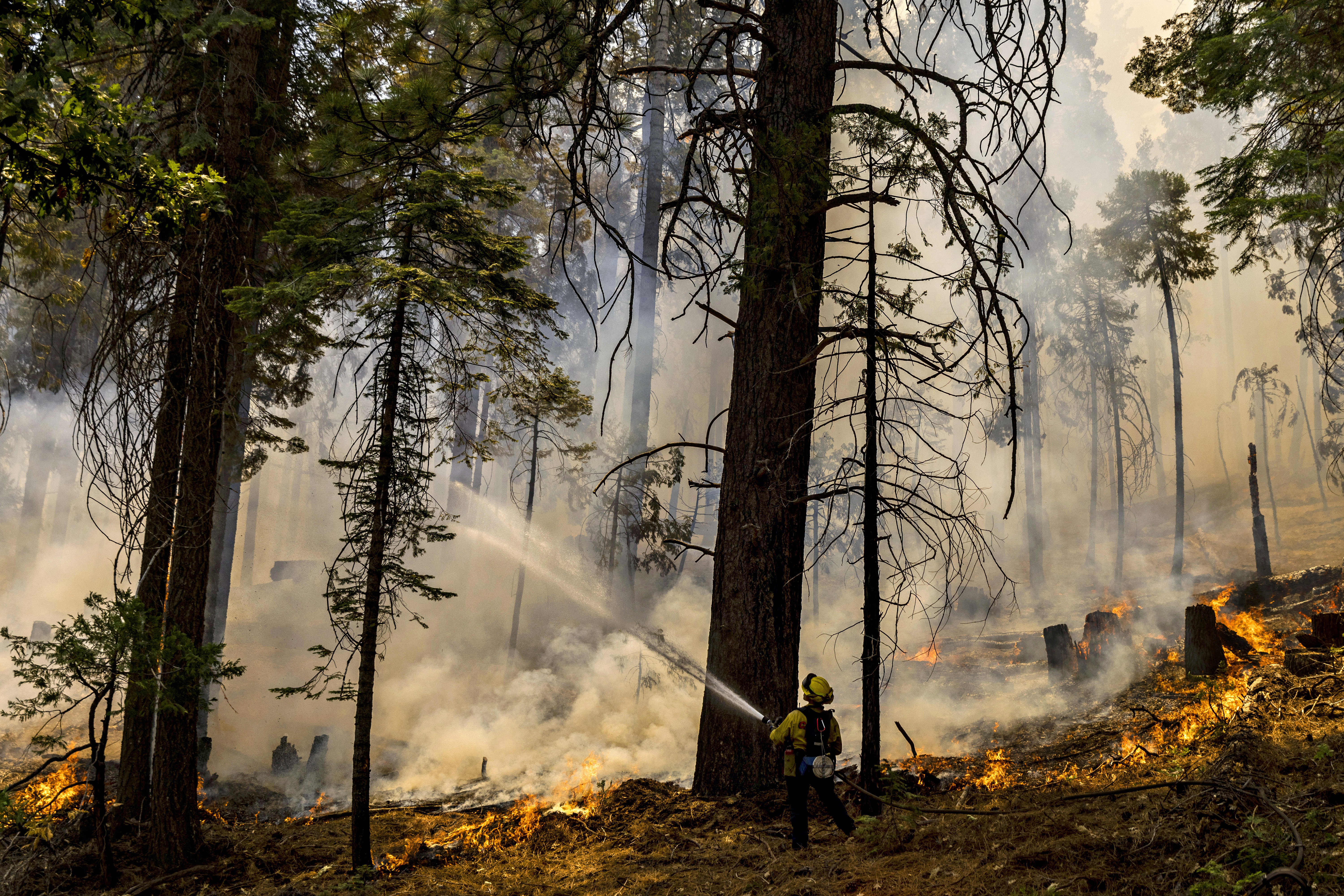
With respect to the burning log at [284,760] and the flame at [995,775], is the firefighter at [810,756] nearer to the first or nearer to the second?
the flame at [995,775]

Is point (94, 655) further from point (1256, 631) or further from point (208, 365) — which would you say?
point (1256, 631)

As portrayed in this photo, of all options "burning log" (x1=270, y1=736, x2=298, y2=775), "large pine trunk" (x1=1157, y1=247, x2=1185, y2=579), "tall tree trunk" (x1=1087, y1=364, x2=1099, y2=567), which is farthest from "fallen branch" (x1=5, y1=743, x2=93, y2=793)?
"tall tree trunk" (x1=1087, y1=364, x2=1099, y2=567)

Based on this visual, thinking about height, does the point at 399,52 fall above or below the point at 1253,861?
above

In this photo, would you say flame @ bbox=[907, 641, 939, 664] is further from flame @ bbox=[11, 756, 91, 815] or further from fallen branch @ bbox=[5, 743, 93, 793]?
fallen branch @ bbox=[5, 743, 93, 793]

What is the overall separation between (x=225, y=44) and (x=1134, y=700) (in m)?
14.7

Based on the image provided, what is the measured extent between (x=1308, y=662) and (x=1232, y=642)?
3.26 m

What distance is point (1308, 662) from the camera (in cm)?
675

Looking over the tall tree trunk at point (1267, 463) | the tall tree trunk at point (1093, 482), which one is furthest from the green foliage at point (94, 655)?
the tall tree trunk at point (1267, 463)

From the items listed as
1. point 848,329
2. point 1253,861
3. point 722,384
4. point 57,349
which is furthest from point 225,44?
point 722,384

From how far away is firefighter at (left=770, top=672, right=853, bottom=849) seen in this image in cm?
497

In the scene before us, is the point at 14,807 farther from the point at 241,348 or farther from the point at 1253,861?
the point at 1253,861

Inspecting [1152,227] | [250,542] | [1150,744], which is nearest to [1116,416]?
[1152,227]

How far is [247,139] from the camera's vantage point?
7.78 meters

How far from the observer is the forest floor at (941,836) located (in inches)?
125
